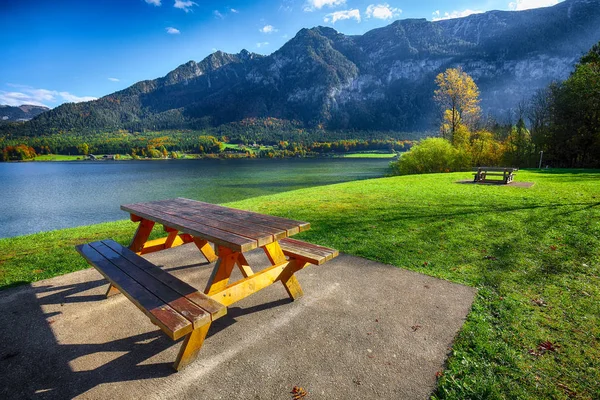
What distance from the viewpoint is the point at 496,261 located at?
5.24m

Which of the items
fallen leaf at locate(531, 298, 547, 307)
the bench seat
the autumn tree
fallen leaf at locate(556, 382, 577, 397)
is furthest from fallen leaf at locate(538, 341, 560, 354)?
the autumn tree

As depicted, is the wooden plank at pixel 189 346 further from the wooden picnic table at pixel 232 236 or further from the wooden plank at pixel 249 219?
the wooden plank at pixel 249 219

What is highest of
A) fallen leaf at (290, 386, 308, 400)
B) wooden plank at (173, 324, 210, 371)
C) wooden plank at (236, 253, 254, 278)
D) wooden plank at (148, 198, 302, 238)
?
wooden plank at (148, 198, 302, 238)

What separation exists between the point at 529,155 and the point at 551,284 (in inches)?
1417

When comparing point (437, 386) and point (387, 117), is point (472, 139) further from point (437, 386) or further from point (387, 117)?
point (387, 117)

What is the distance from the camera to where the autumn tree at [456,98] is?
2981 cm

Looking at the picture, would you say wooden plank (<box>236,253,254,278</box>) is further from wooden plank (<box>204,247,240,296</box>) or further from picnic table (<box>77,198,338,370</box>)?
wooden plank (<box>204,247,240,296</box>)

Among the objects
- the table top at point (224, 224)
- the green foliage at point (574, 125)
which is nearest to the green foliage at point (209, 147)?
the green foliage at point (574, 125)

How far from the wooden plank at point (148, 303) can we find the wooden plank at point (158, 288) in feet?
0.12

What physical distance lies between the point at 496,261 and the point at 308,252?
3765mm

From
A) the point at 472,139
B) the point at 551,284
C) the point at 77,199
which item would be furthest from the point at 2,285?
the point at 472,139

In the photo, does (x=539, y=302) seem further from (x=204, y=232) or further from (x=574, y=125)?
(x=574, y=125)

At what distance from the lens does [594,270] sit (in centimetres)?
470

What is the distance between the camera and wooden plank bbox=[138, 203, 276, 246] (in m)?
3.15
